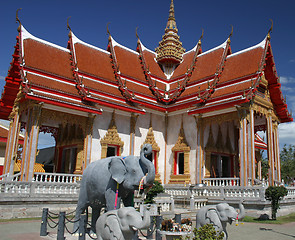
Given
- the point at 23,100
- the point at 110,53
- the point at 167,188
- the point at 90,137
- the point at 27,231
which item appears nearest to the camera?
the point at 27,231

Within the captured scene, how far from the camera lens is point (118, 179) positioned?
20.2ft

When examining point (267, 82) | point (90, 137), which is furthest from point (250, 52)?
point (90, 137)

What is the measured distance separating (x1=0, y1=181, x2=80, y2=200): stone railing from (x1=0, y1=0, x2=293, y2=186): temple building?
0.84 metres

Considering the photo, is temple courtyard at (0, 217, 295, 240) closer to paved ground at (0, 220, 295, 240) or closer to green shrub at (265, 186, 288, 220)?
paved ground at (0, 220, 295, 240)

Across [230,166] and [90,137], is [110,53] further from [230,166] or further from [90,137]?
[230,166]

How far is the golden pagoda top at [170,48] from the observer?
22.3 m

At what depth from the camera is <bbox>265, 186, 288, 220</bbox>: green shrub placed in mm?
11961

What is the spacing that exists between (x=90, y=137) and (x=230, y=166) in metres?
8.68

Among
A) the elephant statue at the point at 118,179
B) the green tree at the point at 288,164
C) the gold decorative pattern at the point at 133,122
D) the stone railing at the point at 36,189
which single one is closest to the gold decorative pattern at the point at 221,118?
the gold decorative pattern at the point at 133,122

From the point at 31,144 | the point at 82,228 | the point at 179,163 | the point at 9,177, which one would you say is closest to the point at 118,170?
the point at 82,228

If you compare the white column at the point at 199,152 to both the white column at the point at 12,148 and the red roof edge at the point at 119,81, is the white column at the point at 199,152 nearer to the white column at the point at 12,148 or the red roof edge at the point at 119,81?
the red roof edge at the point at 119,81

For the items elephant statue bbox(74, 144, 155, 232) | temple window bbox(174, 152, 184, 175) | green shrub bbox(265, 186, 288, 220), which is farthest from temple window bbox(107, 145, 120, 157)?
elephant statue bbox(74, 144, 155, 232)

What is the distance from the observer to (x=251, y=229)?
32.0 ft

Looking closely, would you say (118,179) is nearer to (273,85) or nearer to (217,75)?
(217,75)
